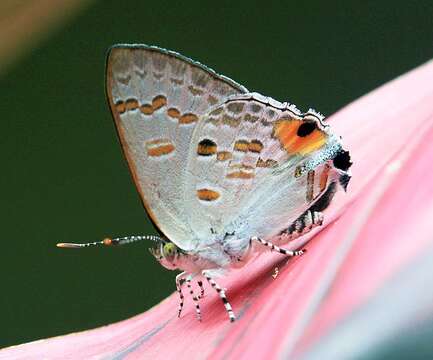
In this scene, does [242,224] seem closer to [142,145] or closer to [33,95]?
[142,145]

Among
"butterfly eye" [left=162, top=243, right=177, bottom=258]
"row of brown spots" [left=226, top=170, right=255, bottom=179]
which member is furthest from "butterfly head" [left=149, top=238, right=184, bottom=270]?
"row of brown spots" [left=226, top=170, right=255, bottom=179]

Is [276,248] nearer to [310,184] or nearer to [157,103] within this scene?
[310,184]

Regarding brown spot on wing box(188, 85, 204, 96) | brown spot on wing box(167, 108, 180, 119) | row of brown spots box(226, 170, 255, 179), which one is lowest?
row of brown spots box(226, 170, 255, 179)

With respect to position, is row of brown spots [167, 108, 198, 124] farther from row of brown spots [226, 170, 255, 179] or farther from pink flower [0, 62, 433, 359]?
pink flower [0, 62, 433, 359]

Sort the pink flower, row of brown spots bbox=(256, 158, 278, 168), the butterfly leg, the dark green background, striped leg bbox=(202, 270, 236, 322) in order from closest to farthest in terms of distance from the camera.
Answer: the pink flower → striped leg bbox=(202, 270, 236, 322) → the butterfly leg → row of brown spots bbox=(256, 158, 278, 168) → the dark green background

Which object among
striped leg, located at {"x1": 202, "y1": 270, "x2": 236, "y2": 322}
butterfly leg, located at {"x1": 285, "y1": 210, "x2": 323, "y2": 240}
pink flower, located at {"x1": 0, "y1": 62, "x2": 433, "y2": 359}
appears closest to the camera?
pink flower, located at {"x1": 0, "y1": 62, "x2": 433, "y2": 359}

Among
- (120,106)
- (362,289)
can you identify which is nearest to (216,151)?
(120,106)

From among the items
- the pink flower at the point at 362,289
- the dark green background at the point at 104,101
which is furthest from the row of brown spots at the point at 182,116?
the dark green background at the point at 104,101
